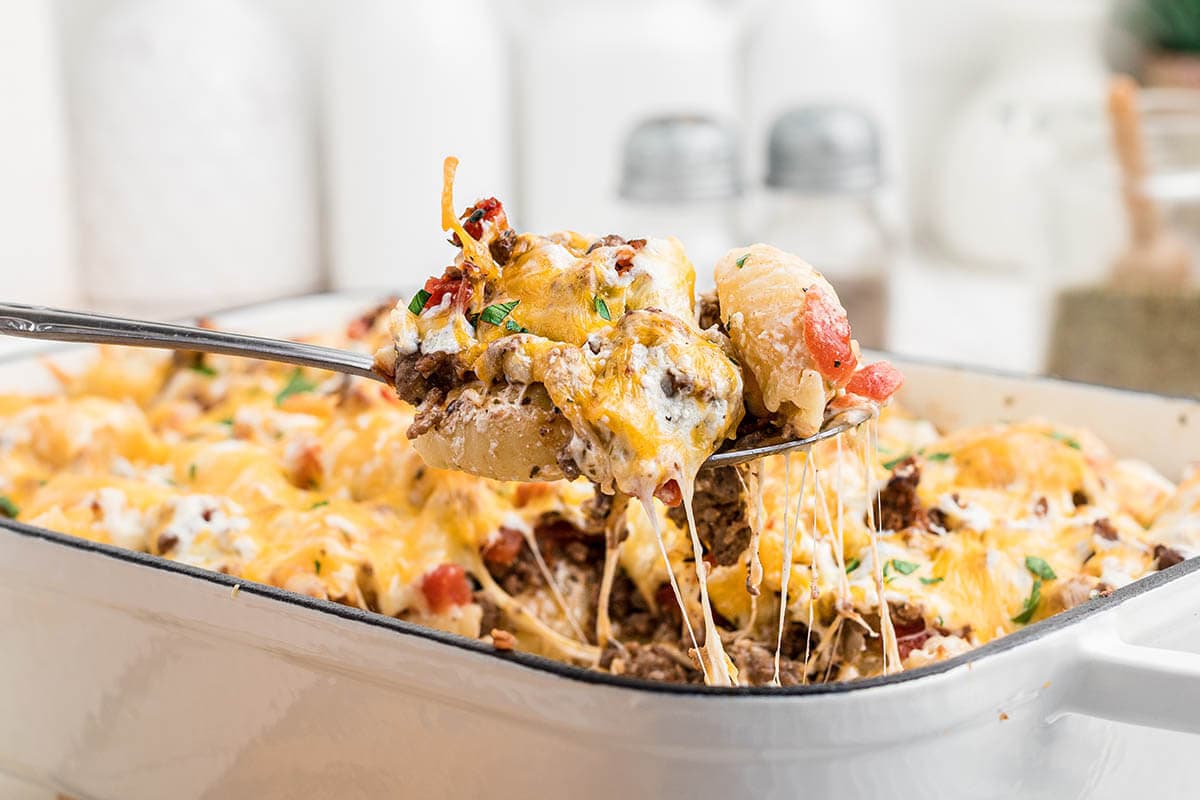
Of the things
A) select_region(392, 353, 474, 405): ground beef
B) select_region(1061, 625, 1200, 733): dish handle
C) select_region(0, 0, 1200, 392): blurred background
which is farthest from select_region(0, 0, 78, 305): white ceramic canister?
select_region(1061, 625, 1200, 733): dish handle

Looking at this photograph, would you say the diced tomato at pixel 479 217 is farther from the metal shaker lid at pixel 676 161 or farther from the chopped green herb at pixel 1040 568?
the metal shaker lid at pixel 676 161

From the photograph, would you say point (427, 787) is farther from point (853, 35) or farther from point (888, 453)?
point (853, 35)

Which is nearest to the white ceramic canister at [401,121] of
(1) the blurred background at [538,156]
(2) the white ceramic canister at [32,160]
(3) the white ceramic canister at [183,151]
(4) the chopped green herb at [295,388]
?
(1) the blurred background at [538,156]

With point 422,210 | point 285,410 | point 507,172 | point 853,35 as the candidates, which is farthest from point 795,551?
point 853,35

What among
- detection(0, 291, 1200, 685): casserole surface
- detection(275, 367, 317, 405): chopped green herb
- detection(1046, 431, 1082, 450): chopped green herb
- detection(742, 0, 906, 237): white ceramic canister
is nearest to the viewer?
detection(0, 291, 1200, 685): casserole surface

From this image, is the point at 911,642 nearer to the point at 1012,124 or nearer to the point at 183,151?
the point at 183,151

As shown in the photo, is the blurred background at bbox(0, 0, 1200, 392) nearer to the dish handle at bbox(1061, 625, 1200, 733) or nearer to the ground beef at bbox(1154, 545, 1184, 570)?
the ground beef at bbox(1154, 545, 1184, 570)
